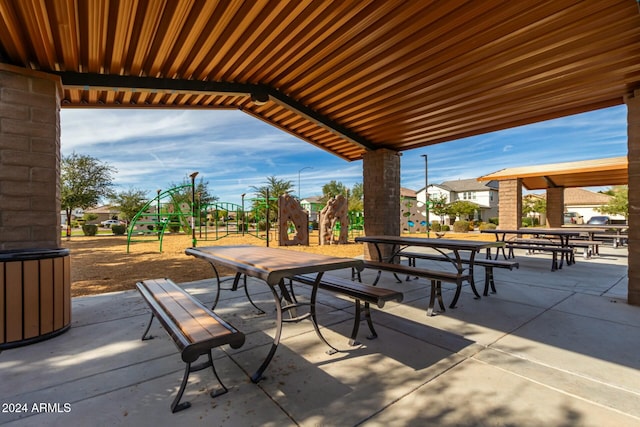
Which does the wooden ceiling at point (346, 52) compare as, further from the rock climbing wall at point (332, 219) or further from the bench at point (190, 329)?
the rock climbing wall at point (332, 219)

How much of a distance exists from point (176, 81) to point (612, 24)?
5173mm

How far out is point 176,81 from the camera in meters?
4.35

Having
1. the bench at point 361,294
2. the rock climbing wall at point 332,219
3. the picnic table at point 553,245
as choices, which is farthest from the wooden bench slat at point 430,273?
the rock climbing wall at point 332,219

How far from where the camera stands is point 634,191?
4.15m

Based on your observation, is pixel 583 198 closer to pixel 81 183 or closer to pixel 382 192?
pixel 382 192

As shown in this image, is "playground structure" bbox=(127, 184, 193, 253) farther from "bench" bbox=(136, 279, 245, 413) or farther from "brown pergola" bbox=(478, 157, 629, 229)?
"brown pergola" bbox=(478, 157, 629, 229)

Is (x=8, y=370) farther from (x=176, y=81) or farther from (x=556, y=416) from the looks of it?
(x=556, y=416)

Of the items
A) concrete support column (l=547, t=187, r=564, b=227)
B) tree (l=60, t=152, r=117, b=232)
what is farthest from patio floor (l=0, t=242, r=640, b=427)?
tree (l=60, t=152, r=117, b=232)

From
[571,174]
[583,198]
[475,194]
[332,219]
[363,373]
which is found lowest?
[363,373]

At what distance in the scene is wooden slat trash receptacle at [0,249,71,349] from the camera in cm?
277

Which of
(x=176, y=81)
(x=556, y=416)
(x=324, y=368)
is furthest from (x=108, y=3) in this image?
(x=556, y=416)

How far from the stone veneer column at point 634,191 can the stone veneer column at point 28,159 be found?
7490 millimetres

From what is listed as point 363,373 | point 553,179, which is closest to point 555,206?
point 553,179

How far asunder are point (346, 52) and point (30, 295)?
14.3ft
